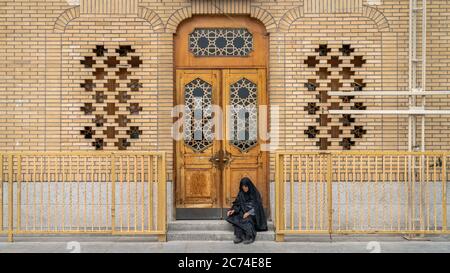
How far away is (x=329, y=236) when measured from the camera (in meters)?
7.75

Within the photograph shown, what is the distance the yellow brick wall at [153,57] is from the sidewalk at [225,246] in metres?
1.51

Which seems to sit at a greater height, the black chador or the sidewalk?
the black chador

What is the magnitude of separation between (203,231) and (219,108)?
6.65 ft

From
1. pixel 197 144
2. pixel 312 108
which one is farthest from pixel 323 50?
pixel 197 144

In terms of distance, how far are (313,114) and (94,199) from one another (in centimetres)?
379

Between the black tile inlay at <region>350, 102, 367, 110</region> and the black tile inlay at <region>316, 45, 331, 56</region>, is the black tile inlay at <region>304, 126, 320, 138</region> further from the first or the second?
the black tile inlay at <region>316, 45, 331, 56</region>

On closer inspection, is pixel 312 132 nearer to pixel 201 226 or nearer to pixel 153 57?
pixel 201 226

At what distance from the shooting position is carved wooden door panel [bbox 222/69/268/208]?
845cm

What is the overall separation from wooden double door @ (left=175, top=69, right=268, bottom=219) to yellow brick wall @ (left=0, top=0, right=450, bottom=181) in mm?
304

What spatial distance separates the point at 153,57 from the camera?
328 inches

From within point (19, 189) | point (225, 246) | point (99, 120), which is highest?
point (99, 120)

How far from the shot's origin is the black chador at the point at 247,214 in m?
7.55

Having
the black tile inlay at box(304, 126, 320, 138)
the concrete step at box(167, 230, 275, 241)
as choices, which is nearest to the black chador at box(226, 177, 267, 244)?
the concrete step at box(167, 230, 275, 241)

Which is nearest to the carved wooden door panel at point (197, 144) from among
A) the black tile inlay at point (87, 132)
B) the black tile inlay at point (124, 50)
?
the black tile inlay at point (124, 50)
